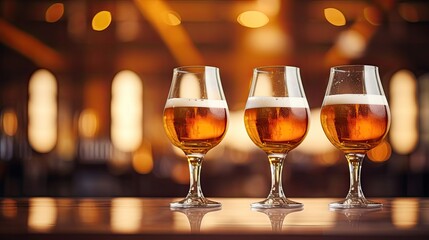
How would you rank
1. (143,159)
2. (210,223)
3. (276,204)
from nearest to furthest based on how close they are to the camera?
1. (210,223)
2. (276,204)
3. (143,159)

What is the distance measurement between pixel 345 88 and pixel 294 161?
→ 450cm

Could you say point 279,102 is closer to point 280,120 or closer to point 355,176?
point 280,120

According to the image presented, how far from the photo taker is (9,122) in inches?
224

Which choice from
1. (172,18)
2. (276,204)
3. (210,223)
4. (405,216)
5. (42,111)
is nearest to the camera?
(210,223)

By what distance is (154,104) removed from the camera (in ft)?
19.1

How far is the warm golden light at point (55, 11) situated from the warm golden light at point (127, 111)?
0.67 meters

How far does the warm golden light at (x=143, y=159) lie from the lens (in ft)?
18.3

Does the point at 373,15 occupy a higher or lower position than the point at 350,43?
higher

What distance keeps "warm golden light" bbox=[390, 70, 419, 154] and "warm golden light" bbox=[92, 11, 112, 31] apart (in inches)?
89.6

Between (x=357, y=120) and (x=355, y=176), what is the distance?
9 centimetres

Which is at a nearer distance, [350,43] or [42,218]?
[42,218]

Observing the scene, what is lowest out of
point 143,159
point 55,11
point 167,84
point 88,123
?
point 143,159

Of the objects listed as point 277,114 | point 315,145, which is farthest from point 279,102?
point 315,145

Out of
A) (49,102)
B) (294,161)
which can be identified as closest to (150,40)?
(49,102)
